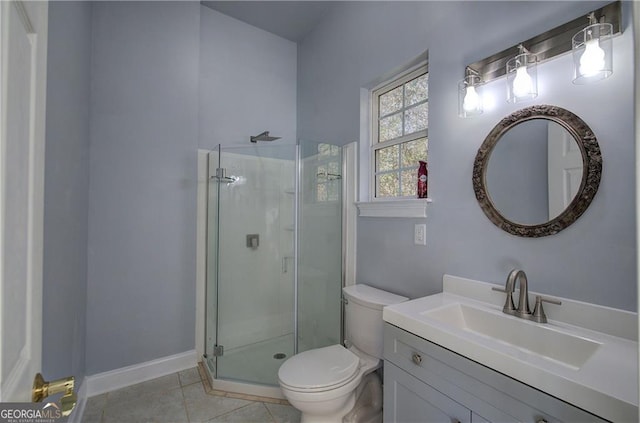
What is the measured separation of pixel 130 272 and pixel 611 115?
287cm

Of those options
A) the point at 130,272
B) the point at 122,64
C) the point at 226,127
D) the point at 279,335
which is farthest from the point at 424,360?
the point at 122,64

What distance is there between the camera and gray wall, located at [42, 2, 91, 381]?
1.17m

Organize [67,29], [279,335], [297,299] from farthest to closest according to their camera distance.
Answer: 1. [279,335]
2. [297,299]
3. [67,29]

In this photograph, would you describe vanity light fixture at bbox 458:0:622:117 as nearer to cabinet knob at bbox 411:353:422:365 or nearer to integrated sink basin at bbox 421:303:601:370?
integrated sink basin at bbox 421:303:601:370

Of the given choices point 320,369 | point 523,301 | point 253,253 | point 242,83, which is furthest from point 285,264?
point 242,83

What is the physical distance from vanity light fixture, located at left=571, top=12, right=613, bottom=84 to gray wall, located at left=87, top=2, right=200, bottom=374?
8.11 feet

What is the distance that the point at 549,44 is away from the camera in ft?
4.01

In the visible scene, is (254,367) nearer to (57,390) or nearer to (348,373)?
(348,373)

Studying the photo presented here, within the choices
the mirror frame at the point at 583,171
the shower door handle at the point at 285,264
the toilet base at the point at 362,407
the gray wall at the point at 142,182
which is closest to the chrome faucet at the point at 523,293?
the mirror frame at the point at 583,171

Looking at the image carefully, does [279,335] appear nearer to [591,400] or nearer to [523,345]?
[523,345]

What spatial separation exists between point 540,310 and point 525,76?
100 cm

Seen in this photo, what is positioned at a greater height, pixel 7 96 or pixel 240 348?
pixel 7 96

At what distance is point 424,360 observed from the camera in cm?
116

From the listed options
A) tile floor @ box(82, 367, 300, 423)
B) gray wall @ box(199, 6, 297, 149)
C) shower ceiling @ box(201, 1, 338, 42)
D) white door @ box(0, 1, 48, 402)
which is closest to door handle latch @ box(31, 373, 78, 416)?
white door @ box(0, 1, 48, 402)
